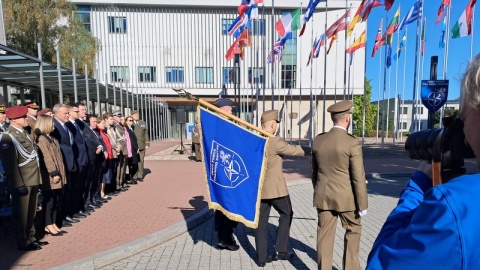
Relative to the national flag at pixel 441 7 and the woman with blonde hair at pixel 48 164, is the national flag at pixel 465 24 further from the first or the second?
the woman with blonde hair at pixel 48 164

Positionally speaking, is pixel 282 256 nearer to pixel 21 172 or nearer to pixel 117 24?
pixel 21 172

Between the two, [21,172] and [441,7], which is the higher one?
[441,7]

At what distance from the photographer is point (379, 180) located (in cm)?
1048

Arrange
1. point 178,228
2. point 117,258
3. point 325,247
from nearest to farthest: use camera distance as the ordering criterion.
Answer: point 325,247
point 117,258
point 178,228

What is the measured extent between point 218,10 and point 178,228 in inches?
1255

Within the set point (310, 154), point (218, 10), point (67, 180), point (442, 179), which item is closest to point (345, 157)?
point (310, 154)

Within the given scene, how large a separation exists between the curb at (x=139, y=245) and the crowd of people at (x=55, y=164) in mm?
1045

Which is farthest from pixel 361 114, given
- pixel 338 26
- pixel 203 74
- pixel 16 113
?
pixel 16 113

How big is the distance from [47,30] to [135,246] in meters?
22.1

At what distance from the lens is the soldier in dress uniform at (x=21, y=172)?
4211mm

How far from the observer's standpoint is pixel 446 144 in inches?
47.0

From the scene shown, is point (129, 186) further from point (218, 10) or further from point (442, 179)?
point (218, 10)

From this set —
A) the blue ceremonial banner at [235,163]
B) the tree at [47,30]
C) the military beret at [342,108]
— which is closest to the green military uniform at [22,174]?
the blue ceremonial banner at [235,163]

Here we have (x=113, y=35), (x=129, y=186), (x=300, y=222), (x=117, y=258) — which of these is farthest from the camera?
(x=113, y=35)
